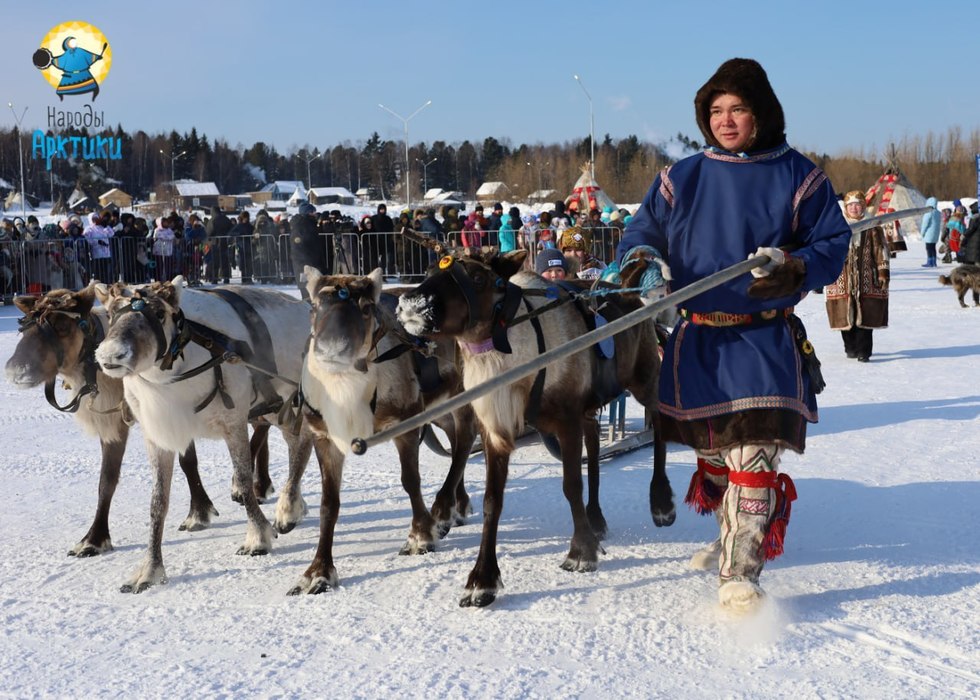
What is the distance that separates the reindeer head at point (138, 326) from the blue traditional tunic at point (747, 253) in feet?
8.07

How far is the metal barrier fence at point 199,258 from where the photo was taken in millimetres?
19688

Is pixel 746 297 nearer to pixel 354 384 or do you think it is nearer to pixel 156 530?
pixel 354 384

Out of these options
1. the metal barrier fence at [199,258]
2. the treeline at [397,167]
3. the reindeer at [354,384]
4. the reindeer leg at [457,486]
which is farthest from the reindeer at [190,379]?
the treeline at [397,167]

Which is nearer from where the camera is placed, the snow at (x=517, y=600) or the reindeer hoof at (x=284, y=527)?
the snow at (x=517, y=600)

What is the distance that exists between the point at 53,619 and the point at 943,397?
25.4 ft

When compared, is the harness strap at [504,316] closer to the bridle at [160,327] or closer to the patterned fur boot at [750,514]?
the patterned fur boot at [750,514]

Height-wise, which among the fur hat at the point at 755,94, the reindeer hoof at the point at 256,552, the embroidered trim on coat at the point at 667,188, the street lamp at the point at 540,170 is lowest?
the reindeer hoof at the point at 256,552

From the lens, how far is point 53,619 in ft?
14.0

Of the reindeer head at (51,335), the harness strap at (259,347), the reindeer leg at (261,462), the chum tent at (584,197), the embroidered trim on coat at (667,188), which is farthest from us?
the chum tent at (584,197)

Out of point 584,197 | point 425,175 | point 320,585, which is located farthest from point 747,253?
point 425,175

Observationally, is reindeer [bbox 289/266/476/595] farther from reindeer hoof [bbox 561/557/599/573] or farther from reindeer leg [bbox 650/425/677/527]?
reindeer leg [bbox 650/425/677/527]

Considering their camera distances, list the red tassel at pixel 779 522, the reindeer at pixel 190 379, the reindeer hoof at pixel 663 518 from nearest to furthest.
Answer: the red tassel at pixel 779 522 < the reindeer at pixel 190 379 < the reindeer hoof at pixel 663 518

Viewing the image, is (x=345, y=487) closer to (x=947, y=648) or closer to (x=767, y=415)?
(x=767, y=415)

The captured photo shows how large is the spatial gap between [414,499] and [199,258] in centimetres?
1896
